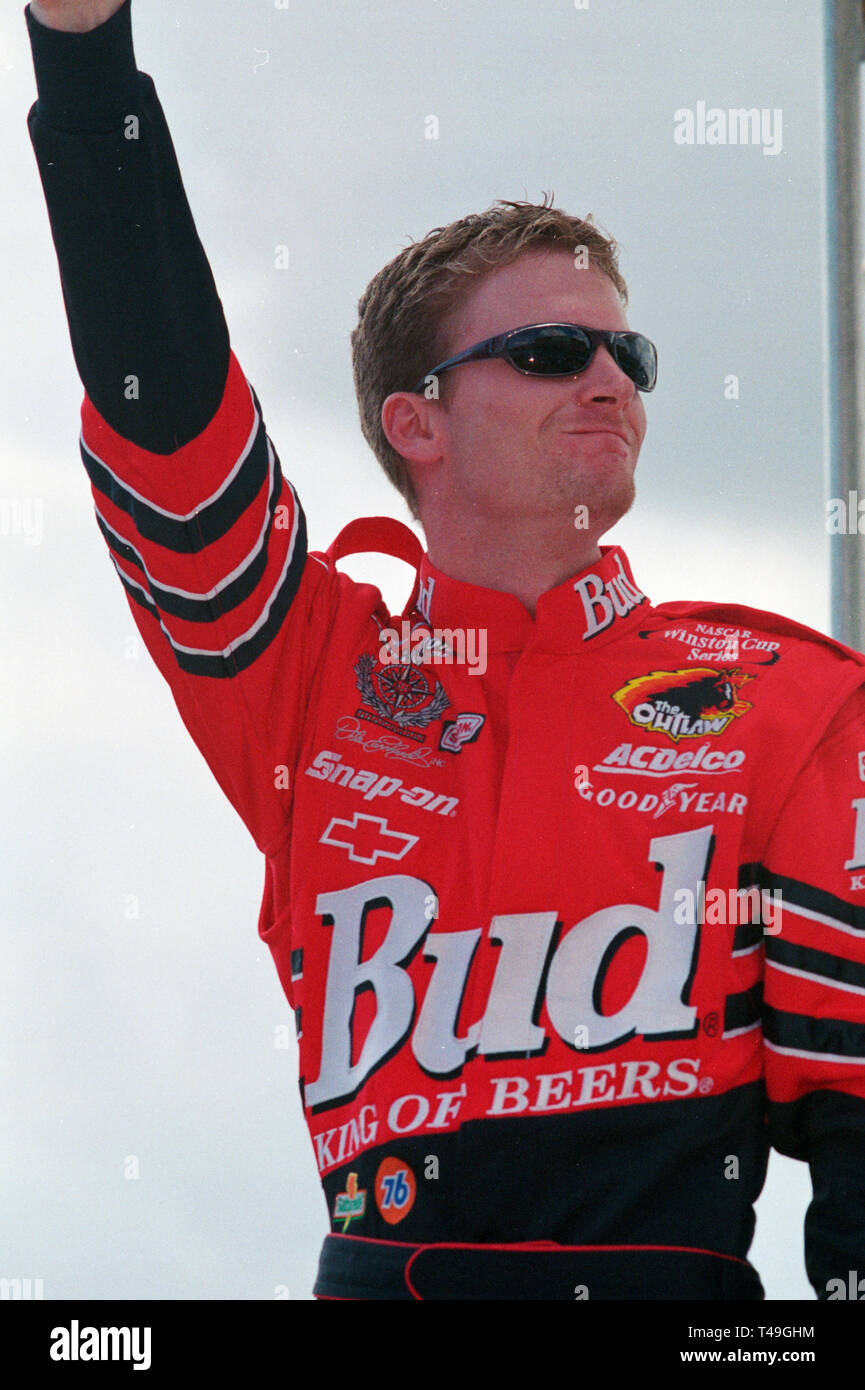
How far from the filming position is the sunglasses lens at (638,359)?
267 centimetres

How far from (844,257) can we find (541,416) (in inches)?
32.9

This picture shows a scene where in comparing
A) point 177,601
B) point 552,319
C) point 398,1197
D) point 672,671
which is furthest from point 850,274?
point 398,1197

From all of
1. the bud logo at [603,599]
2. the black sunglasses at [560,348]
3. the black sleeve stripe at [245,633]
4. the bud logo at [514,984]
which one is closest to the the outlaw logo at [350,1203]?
the bud logo at [514,984]

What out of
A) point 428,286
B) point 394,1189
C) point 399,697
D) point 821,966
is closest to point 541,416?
point 428,286

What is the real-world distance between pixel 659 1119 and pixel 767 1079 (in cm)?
19

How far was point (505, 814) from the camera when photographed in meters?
2.21

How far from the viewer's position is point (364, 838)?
2283mm

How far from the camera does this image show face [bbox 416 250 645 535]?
260 cm

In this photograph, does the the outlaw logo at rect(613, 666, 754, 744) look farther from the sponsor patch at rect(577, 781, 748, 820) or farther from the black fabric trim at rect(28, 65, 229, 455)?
the black fabric trim at rect(28, 65, 229, 455)

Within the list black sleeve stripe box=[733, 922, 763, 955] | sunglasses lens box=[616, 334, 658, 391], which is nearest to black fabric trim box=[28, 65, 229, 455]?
sunglasses lens box=[616, 334, 658, 391]

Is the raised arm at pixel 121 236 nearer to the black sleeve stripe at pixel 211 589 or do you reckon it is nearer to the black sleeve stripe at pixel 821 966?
the black sleeve stripe at pixel 211 589

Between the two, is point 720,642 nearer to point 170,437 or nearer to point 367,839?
point 367,839

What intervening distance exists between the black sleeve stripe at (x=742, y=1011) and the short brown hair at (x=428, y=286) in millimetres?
1278

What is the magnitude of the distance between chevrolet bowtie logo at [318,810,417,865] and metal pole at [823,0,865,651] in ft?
3.58
